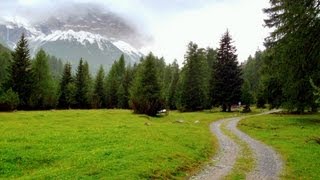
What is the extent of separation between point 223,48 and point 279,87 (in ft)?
87.0

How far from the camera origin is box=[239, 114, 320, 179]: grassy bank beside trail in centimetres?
2495

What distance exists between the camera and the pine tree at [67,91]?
343ft

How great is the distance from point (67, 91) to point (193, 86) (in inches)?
1322

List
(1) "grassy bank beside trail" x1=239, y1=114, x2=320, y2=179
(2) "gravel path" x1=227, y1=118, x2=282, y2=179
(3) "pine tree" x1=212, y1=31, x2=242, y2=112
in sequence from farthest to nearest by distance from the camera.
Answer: (3) "pine tree" x1=212, y1=31, x2=242, y2=112 → (1) "grassy bank beside trail" x1=239, y1=114, x2=320, y2=179 → (2) "gravel path" x1=227, y1=118, x2=282, y2=179

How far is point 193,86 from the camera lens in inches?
3570

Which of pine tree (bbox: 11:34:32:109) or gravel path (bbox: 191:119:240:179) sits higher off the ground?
pine tree (bbox: 11:34:32:109)

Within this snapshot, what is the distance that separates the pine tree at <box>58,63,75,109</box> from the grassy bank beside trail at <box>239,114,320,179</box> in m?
59.5

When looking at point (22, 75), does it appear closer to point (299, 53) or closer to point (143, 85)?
point (143, 85)

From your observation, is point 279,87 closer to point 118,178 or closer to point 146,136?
point 146,136

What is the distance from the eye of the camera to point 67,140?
30.4 meters

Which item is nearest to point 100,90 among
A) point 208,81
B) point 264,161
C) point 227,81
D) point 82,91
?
point 82,91

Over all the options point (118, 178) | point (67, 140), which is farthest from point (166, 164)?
point (67, 140)

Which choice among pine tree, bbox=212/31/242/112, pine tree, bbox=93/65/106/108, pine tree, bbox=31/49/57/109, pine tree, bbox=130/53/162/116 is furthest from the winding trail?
pine tree, bbox=93/65/106/108

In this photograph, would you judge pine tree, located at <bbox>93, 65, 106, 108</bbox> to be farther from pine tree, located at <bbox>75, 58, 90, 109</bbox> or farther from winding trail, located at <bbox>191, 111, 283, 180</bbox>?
winding trail, located at <bbox>191, 111, 283, 180</bbox>
